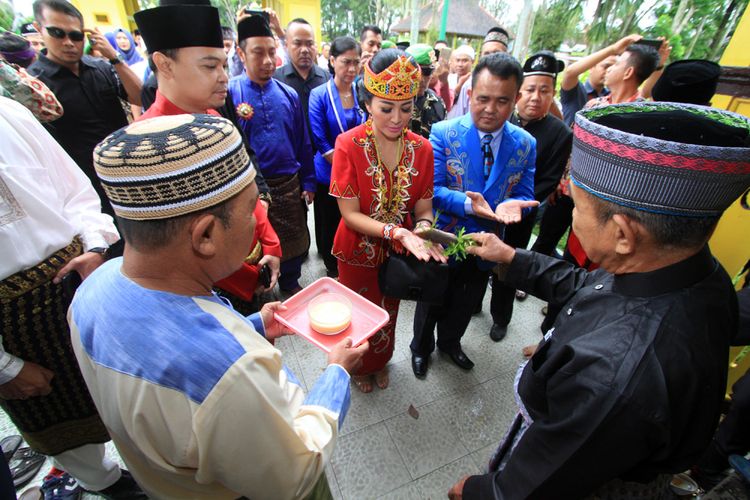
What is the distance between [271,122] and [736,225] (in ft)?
12.9

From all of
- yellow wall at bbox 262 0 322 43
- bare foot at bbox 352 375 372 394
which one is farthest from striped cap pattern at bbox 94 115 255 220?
yellow wall at bbox 262 0 322 43

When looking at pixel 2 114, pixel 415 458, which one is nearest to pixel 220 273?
pixel 2 114

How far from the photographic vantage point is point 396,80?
81.1 inches

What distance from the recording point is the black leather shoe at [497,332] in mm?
3383

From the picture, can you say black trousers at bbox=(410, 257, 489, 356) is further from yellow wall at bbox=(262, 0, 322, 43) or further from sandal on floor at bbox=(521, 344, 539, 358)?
yellow wall at bbox=(262, 0, 322, 43)

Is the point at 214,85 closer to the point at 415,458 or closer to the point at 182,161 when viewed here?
the point at 182,161

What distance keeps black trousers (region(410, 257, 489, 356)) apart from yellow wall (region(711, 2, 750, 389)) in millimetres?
1810

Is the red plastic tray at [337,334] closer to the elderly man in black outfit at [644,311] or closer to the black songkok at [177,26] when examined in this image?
the elderly man in black outfit at [644,311]

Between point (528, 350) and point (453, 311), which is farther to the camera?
point (528, 350)

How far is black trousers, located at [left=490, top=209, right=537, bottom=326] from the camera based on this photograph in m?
3.29

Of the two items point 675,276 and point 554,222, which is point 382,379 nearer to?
point 675,276

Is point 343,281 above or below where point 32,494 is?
above

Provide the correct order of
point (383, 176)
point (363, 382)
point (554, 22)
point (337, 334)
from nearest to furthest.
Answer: point (337, 334), point (383, 176), point (363, 382), point (554, 22)

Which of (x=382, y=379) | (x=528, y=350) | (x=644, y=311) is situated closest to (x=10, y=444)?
(x=382, y=379)
